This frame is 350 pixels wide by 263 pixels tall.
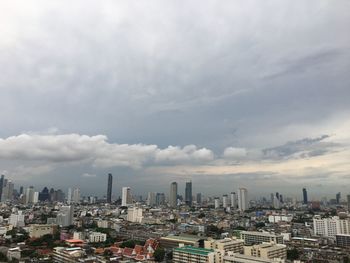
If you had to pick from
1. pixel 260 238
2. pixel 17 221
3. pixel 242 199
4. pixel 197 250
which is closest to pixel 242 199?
pixel 242 199

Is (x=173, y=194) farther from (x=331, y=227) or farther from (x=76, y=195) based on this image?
(x=331, y=227)

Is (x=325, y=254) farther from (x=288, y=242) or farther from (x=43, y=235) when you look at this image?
(x=43, y=235)

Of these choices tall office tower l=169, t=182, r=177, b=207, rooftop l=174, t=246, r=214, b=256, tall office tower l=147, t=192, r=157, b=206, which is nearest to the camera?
rooftop l=174, t=246, r=214, b=256

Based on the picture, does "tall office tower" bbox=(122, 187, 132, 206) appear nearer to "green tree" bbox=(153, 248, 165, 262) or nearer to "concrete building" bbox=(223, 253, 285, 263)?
"green tree" bbox=(153, 248, 165, 262)

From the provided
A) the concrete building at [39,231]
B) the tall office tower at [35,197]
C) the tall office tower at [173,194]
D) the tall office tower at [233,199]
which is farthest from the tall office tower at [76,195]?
the concrete building at [39,231]

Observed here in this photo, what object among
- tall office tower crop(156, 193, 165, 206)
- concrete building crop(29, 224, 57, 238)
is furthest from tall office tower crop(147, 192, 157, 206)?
concrete building crop(29, 224, 57, 238)

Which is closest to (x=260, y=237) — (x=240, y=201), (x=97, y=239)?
(x=97, y=239)

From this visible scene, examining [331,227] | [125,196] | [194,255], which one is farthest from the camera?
[125,196]

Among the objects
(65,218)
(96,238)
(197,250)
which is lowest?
(96,238)

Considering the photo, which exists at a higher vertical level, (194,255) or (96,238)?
(194,255)
